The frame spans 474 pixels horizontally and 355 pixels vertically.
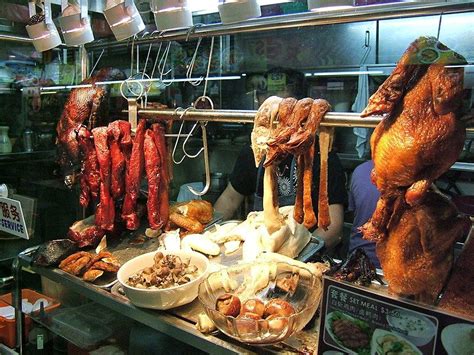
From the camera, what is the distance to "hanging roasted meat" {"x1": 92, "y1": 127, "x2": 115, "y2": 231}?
79.7 inches

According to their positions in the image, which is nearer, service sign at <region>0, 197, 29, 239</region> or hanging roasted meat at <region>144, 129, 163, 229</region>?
hanging roasted meat at <region>144, 129, 163, 229</region>

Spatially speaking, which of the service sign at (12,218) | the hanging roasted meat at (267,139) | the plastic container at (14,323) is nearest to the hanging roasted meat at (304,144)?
the hanging roasted meat at (267,139)

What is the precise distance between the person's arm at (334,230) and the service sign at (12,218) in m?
1.40

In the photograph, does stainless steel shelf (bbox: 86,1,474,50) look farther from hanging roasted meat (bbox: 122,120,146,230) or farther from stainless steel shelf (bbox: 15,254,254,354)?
stainless steel shelf (bbox: 15,254,254,354)

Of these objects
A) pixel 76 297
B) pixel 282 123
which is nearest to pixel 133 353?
pixel 76 297

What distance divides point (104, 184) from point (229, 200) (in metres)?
1.08

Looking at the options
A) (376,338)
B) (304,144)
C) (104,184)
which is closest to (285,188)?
(104,184)

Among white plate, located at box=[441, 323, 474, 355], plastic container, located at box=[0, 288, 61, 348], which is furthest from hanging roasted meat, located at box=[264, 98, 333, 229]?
plastic container, located at box=[0, 288, 61, 348]

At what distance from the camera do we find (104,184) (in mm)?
2047

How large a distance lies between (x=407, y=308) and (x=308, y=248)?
0.83 m

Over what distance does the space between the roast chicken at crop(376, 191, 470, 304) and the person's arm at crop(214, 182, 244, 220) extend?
1.62 meters

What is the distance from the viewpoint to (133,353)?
2.03 m

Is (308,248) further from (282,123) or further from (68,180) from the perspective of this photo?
(68,180)

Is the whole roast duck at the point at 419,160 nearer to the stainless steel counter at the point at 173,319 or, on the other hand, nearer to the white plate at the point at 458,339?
the white plate at the point at 458,339
